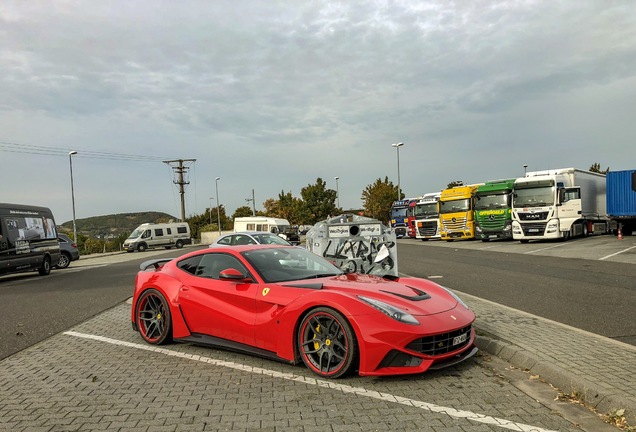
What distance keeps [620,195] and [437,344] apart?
24883mm

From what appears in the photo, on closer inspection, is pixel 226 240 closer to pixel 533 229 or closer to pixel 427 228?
pixel 533 229

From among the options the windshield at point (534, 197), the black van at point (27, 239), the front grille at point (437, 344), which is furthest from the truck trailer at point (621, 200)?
the black van at point (27, 239)

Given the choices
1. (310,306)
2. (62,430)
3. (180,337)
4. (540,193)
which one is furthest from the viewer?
(540,193)

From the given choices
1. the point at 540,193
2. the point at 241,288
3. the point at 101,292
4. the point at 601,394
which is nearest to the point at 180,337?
the point at 241,288

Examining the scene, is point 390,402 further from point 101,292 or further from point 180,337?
point 101,292

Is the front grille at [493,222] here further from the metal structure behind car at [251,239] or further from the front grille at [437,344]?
the front grille at [437,344]

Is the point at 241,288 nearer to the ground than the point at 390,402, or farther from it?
farther from it

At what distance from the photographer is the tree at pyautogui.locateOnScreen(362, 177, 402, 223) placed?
6581cm

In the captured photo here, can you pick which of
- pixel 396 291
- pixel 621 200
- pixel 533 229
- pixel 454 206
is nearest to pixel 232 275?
pixel 396 291

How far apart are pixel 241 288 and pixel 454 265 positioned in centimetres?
1210

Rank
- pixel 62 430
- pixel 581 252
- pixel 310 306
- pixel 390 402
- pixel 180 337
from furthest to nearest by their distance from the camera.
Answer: pixel 581 252 → pixel 180 337 → pixel 310 306 → pixel 390 402 → pixel 62 430

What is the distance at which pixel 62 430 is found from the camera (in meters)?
3.62

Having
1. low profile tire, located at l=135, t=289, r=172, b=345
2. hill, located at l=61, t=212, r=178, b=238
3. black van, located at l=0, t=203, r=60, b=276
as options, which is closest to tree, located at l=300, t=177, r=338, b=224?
hill, located at l=61, t=212, r=178, b=238

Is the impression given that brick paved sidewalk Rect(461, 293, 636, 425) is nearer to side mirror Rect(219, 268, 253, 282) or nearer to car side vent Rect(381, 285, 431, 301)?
car side vent Rect(381, 285, 431, 301)
